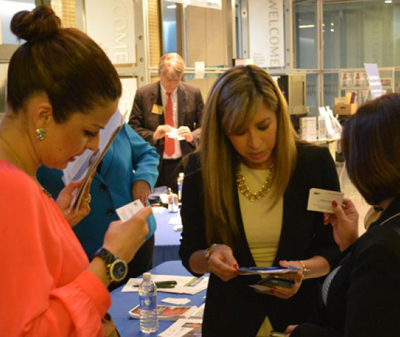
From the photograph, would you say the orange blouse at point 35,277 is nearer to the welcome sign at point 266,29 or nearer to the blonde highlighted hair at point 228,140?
the blonde highlighted hair at point 228,140

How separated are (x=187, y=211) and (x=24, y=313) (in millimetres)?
986

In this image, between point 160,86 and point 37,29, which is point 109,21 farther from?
point 37,29

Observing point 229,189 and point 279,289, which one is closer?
point 279,289

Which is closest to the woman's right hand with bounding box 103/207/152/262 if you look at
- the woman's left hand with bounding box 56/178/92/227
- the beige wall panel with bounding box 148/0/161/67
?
the woman's left hand with bounding box 56/178/92/227

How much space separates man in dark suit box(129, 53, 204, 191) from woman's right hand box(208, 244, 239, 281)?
3.13 meters

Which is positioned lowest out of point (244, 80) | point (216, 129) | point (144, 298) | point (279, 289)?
point (144, 298)

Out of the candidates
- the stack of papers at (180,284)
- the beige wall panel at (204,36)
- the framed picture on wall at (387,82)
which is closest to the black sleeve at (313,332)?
the stack of papers at (180,284)

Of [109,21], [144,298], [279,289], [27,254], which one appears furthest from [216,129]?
[109,21]

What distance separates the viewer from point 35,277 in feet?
3.33

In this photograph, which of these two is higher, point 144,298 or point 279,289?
point 279,289

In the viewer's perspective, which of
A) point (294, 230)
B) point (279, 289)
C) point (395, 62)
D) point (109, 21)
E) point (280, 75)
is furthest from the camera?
point (395, 62)

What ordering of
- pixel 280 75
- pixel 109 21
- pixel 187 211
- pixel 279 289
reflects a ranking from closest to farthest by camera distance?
pixel 279 289, pixel 187 211, pixel 109 21, pixel 280 75

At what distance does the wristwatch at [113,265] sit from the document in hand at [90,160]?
343 mm

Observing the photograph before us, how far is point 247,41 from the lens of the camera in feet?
27.9
